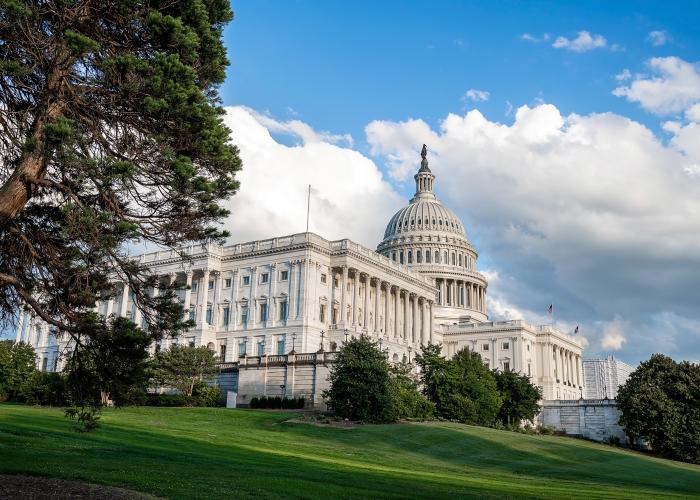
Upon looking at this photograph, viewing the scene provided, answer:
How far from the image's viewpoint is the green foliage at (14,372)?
240 ft

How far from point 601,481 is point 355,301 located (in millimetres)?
66368

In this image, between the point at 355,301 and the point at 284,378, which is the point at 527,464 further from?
the point at 355,301

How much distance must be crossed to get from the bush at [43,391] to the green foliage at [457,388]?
3350 centimetres

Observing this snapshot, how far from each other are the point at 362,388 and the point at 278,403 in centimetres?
1479

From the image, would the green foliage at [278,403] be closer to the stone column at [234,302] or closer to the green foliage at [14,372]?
the green foliage at [14,372]

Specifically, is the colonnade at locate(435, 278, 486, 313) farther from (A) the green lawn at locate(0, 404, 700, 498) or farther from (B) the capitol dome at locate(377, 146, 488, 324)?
(A) the green lawn at locate(0, 404, 700, 498)

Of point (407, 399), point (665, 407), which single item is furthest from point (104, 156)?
point (665, 407)

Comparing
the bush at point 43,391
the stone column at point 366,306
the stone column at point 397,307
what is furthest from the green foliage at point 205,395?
the stone column at point 397,307

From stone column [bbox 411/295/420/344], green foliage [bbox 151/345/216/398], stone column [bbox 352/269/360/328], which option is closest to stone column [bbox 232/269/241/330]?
stone column [bbox 352/269/360/328]

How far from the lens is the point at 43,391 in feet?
219

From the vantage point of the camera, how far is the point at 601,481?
4112cm

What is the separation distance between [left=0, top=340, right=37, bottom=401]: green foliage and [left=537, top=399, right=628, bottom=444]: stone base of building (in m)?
67.9

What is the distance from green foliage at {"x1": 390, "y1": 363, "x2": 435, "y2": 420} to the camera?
61.6 meters

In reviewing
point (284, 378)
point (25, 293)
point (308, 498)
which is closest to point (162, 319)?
point (25, 293)
